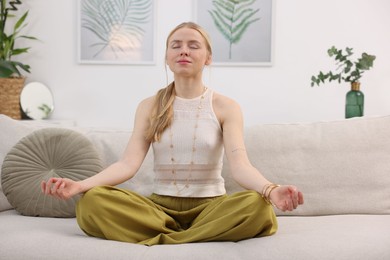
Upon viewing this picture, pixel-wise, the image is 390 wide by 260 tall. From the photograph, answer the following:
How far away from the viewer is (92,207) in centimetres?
184

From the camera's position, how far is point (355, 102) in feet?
11.2

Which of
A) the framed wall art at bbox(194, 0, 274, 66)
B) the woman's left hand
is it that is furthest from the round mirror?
the woman's left hand

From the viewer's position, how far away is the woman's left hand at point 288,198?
161 cm

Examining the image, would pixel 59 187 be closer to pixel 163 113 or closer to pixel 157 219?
pixel 157 219

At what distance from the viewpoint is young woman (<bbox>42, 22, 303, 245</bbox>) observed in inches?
71.7

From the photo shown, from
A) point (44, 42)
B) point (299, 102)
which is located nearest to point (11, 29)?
point (44, 42)

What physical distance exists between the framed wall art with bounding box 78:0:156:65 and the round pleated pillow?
169cm

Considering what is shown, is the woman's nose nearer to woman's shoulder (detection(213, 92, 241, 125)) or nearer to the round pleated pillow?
woman's shoulder (detection(213, 92, 241, 125))

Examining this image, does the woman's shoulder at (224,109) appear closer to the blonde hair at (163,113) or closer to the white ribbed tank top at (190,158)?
the white ribbed tank top at (190,158)

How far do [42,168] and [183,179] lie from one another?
592 mm

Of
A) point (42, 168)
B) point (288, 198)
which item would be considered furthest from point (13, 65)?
point (288, 198)

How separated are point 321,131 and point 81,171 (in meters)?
0.98

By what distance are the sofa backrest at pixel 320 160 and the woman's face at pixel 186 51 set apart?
1.59ft

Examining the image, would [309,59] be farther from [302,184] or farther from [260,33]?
[302,184]
